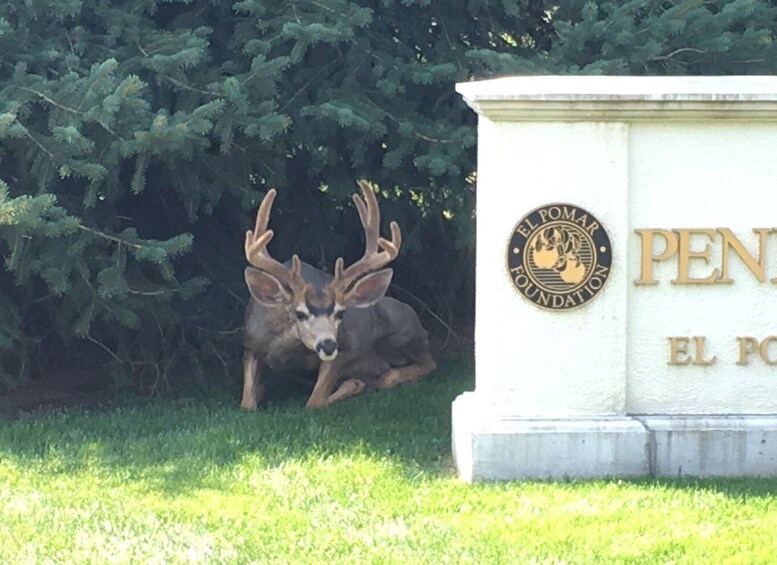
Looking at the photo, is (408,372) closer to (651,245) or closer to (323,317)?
(323,317)

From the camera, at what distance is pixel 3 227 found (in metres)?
7.89

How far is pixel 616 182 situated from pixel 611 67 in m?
1.71

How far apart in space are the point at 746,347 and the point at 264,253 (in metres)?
3.17

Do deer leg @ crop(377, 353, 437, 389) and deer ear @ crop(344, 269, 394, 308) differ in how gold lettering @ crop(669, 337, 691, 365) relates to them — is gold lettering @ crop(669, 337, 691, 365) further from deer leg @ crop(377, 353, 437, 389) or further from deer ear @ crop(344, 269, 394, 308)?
deer leg @ crop(377, 353, 437, 389)

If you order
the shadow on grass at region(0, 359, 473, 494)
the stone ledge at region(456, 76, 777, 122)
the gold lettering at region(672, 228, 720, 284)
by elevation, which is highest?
the stone ledge at region(456, 76, 777, 122)

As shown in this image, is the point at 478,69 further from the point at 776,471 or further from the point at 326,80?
the point at 776,471

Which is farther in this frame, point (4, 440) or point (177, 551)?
point (4, 440)

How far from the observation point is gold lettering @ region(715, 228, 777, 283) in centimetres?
700

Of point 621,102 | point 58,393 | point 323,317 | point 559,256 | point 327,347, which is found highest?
point 621,102

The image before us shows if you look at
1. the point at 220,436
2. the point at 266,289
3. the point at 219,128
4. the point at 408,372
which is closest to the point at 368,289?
the point at 266,289

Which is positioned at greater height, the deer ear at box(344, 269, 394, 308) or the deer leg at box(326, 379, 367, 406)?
the deer ear at box(344, 269, 394, 308)

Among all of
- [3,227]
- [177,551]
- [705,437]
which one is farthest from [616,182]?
[3,227]

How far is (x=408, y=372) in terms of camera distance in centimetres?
980

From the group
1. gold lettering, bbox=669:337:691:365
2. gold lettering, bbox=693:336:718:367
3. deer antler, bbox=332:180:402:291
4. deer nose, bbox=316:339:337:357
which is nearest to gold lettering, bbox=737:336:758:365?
gold lettering, bbox=693:336:718:367
